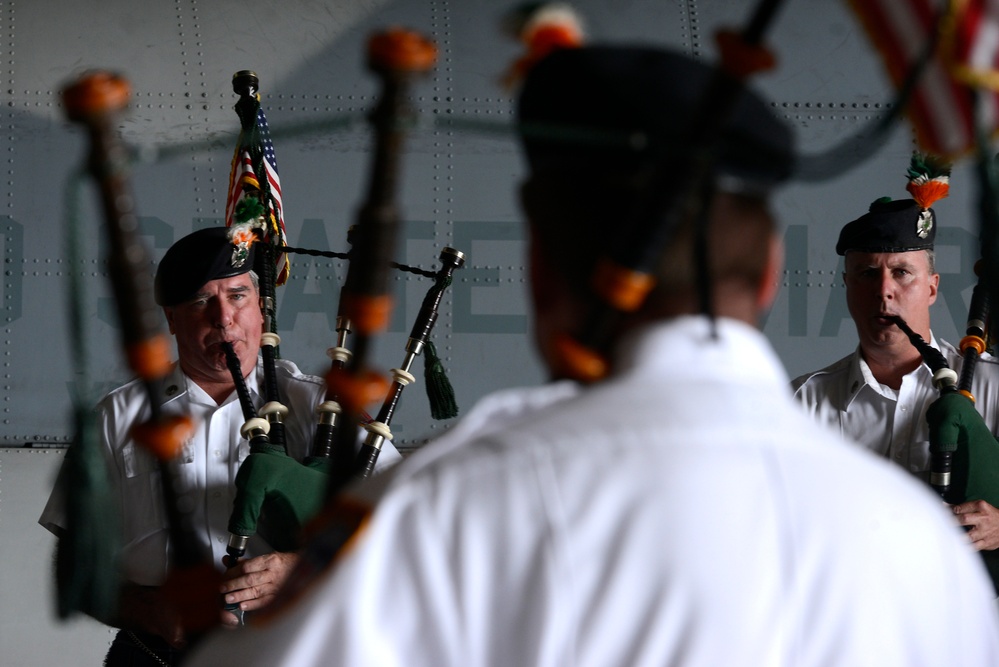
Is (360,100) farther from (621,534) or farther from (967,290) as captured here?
(621,534)

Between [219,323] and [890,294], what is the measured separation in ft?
5.79

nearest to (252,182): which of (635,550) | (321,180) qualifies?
(321,180)

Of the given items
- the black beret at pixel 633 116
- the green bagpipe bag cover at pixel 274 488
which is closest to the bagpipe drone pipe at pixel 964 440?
the green bagpipe bag cover at pixel 274 488

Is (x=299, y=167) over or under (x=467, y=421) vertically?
over

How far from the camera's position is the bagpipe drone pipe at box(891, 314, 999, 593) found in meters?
2.48

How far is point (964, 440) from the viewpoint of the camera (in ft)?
8.27

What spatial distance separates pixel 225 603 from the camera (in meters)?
2.19

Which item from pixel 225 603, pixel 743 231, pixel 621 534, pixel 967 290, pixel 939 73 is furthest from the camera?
pixel 967 290

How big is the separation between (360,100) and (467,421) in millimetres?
2891

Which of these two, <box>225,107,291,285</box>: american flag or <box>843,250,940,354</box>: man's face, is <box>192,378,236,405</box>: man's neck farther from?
<box>843,250,940,354</box>: man's face

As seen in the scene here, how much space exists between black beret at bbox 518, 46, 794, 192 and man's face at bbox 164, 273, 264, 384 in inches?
69.9

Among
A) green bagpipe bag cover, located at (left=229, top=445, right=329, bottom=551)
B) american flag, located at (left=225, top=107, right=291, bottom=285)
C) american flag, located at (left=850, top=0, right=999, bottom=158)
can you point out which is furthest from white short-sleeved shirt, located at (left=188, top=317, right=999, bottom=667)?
american flag, located at (left=225, top=107, right=291, bottom=285)

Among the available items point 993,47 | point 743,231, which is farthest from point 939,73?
point 743,231

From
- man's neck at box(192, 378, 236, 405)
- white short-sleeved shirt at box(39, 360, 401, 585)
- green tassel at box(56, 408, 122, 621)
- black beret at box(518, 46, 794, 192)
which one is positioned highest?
black beret at box(518, 46, 794, 192)
